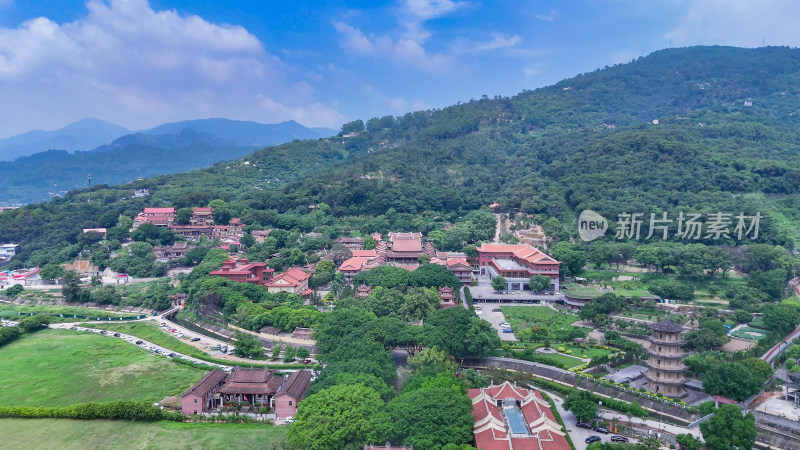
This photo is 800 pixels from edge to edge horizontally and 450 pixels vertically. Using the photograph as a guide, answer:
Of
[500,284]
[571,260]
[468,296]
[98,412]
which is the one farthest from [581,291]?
[98,412]

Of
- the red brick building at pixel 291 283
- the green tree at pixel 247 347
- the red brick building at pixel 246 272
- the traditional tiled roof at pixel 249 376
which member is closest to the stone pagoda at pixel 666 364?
the traditional tiled roof at pixel 249 376

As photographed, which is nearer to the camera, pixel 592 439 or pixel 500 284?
pixel 592 439

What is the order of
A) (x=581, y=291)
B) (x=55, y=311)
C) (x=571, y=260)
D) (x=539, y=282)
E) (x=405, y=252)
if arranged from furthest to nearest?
(x=405, y=252), (x=571, y=260), (x=539, y=282), (x=55, y=311), (x=581, y=291)

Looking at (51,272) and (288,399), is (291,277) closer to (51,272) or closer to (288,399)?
(288,399)

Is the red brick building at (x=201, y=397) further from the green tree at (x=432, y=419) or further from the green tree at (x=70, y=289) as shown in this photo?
the green tree at (x=70, y=289)

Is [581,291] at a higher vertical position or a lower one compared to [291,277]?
lower

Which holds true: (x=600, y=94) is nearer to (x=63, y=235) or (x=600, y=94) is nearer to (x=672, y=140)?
(x=672, y=140)
